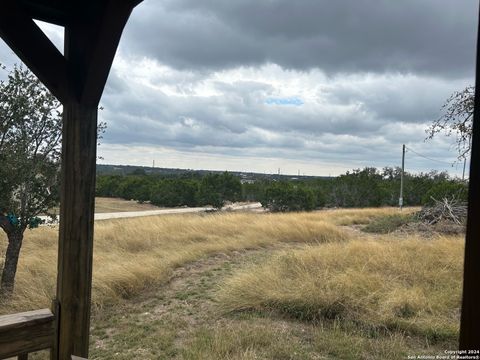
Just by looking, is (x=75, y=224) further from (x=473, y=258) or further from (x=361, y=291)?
(x=361, y=291)

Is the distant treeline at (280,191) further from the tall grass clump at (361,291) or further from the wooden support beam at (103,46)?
the wooden support beam at (103,46)

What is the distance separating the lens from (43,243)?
8.91m

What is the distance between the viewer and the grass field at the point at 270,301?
3967 mm

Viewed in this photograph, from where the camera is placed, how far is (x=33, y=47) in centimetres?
190

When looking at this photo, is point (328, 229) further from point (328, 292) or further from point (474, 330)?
point (474, 330)

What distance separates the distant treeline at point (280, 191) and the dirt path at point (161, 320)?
56.9 feet

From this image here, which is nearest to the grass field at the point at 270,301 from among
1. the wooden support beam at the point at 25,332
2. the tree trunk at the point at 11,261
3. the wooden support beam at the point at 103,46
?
the tree trunk at the point at 11,261

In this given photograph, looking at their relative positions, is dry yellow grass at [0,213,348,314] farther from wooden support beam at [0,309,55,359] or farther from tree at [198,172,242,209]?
tree at [198,172,242,209]

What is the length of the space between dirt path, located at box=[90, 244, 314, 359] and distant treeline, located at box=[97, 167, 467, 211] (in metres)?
17.3

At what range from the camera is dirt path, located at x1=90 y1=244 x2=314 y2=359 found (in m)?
3.97

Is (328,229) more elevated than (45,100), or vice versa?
(45,100)

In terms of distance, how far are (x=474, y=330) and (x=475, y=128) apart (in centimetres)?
38

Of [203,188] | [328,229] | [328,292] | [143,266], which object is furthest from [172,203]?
[328,292]

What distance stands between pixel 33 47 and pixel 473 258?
2.02 meters
